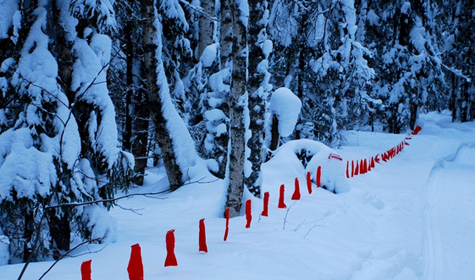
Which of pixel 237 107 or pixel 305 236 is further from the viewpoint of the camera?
pixel 237 107

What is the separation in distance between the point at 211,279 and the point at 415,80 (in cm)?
2441

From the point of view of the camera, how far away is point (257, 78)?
25.5 feet

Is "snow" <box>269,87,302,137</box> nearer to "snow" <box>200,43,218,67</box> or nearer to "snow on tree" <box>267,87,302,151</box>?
"snow on tree" <box>267,87,302,151</box>

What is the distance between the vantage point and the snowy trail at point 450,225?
6090mm

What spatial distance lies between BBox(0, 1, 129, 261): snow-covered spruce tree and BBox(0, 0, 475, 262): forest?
0.01 m

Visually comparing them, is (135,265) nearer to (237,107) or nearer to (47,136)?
(47,136)

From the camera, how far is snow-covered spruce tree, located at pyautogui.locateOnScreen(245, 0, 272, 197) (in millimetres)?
7418

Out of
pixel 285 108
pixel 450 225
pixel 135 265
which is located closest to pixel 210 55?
pixel 285 108

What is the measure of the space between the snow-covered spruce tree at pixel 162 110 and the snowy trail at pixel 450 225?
5.60 m

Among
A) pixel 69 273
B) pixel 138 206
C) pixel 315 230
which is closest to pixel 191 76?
pixel 138 206

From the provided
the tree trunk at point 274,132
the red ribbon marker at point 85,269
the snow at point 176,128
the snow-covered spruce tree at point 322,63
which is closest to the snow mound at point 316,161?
the tree trunk at point 274,132

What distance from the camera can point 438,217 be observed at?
914 centimetres

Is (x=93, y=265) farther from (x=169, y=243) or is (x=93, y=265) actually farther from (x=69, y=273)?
(x=169, y=243)

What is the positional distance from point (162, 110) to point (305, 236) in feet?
16.1
